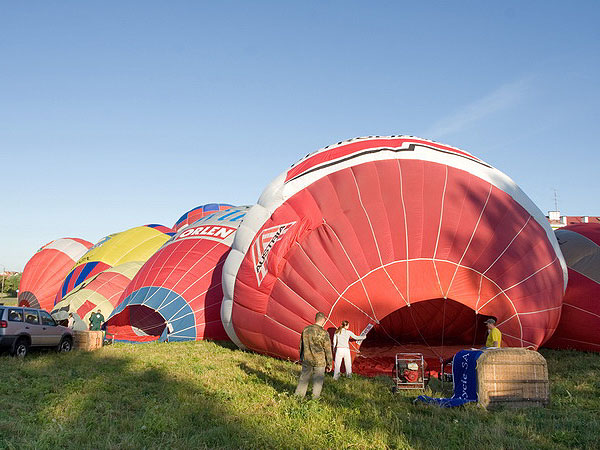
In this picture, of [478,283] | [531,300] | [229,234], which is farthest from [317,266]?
[229,234]

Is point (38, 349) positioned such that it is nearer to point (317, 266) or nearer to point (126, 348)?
point (126, 348)

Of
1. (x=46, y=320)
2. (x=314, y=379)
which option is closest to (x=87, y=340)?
(x=46, y=320)

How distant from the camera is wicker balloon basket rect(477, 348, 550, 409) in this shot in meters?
6.21

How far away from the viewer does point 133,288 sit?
13.9 m

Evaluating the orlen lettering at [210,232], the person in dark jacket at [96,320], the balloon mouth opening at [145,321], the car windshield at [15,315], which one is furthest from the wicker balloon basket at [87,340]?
the orlen lettering at [210,232]

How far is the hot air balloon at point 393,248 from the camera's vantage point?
8312 mm

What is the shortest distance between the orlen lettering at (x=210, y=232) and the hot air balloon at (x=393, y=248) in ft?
15.6

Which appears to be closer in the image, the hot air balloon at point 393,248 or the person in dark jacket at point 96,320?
the hot air balloon at point 393,248

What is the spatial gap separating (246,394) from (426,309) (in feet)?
18.2

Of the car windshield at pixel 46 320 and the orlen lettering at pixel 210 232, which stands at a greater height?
the orlen lettering at pixel 210 232

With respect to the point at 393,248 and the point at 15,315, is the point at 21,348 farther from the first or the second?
the point at 393,248

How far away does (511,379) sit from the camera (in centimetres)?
631

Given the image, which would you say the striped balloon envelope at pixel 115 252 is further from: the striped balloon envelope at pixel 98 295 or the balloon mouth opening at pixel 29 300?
the balloon mouth opening at pixel 29 300

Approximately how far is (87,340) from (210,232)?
4.35 m
